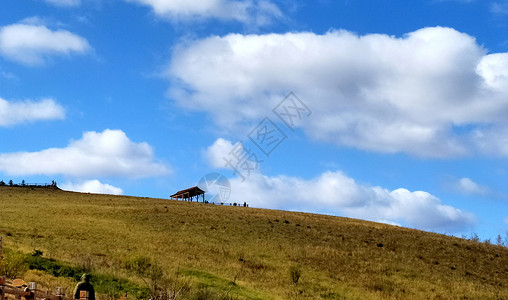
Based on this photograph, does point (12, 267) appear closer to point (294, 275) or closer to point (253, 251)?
point (294, 275)

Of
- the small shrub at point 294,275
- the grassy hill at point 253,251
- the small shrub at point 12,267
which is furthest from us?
the small shrub at point 294,275

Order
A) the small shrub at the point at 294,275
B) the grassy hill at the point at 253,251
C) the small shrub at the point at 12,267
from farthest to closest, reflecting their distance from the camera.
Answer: the small shrub at the point at 294,275
the grassy hill at the point at 253,251
the small shrub at the point at 12,267

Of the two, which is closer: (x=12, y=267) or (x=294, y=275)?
(x=12, y=267)

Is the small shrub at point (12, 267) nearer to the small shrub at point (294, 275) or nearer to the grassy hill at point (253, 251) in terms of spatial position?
the grassy hill at point (253, 251)

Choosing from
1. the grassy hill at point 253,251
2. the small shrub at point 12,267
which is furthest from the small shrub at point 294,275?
the small shrub at point 12,267

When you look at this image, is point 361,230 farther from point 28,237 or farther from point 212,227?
point 28,237

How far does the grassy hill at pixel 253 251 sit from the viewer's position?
117 ft

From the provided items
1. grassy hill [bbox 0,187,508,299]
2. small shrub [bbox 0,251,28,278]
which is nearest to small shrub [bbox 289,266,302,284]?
grassy hill [bbox 0,187,508,299]

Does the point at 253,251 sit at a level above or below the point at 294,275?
above

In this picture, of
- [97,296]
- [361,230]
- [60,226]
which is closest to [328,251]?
[361,230]

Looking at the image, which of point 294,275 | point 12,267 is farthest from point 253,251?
point 12,267

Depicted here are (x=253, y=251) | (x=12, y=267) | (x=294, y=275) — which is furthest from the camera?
(x=253, y=251)

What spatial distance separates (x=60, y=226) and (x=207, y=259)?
16115 mm

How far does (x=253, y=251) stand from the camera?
4706 cm
